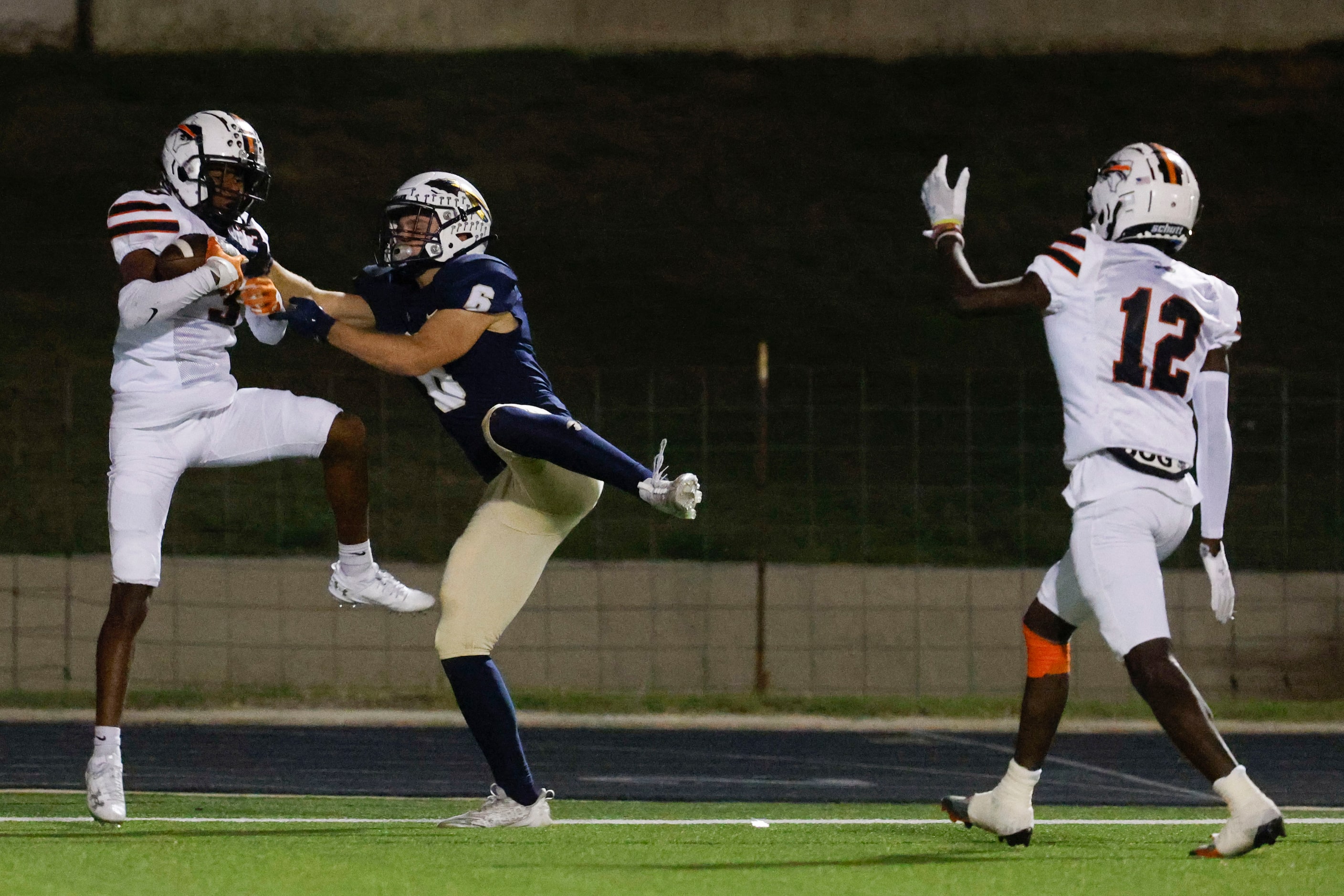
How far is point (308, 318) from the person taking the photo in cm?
627

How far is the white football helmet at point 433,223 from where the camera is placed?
21.0ft

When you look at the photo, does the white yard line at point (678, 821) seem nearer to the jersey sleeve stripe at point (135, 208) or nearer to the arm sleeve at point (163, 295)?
the arm sleeve at point (163, 295)

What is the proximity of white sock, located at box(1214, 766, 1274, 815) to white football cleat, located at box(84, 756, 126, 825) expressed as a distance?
3.34 meters

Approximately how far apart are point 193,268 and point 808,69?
14.1 meters

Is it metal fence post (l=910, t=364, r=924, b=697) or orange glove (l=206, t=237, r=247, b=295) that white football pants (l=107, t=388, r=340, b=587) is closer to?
orange glove (l=206, t=237, r=247, b=295)

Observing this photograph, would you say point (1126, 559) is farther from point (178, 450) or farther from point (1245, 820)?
point (178, 450)

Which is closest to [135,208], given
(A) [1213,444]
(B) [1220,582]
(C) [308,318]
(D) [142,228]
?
(D) [142,228]

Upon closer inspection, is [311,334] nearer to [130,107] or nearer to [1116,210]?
[1116,210]

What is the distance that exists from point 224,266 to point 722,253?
38.2 ft

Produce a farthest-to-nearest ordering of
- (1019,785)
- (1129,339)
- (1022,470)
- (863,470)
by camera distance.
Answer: (1022,470), (863,470), (1019,785), (1129,339)

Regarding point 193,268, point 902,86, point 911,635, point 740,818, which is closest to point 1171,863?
point 740,818

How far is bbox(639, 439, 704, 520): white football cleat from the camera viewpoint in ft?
19.5

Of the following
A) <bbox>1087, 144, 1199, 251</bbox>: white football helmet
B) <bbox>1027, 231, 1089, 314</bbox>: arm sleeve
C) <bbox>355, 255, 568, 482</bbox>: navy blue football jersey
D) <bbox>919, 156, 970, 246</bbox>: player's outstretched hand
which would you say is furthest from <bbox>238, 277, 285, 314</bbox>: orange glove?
<bbox>1087, 144, 1199, 251</bbox>: white football helmet

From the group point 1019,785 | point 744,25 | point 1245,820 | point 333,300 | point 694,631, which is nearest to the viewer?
point 1245,820
